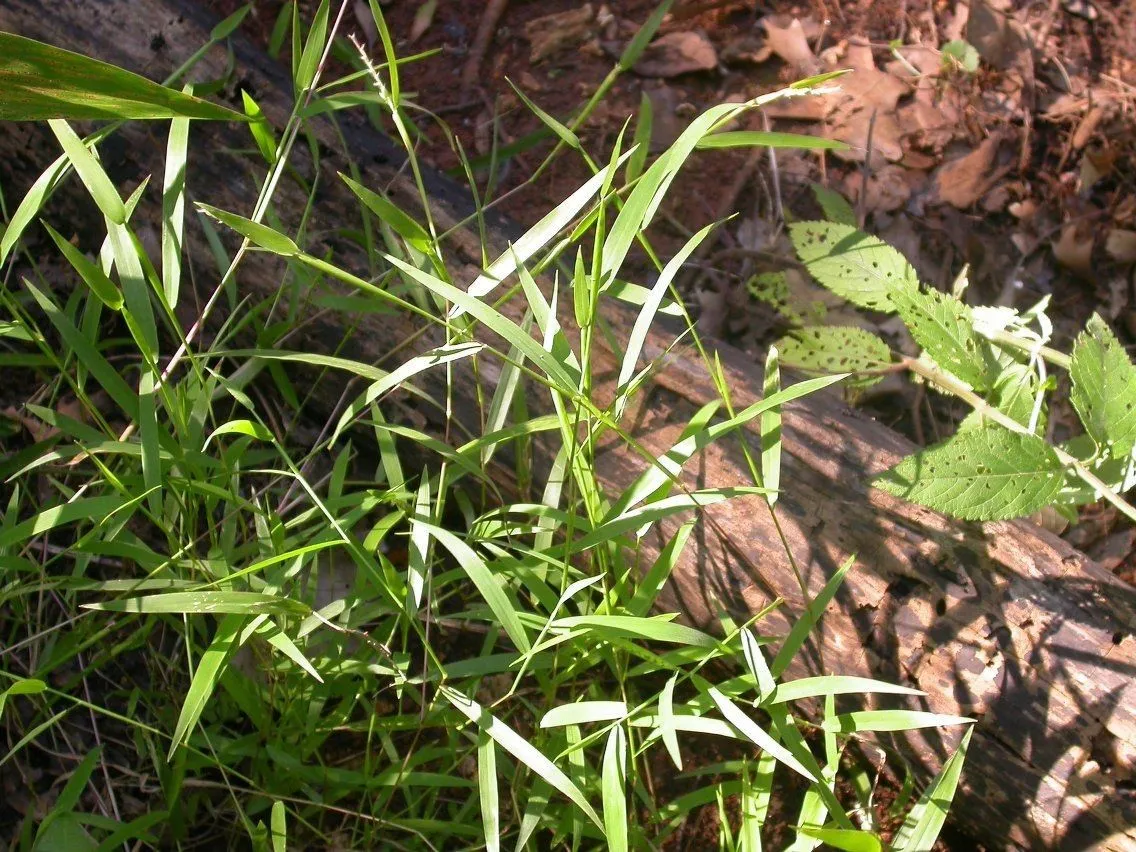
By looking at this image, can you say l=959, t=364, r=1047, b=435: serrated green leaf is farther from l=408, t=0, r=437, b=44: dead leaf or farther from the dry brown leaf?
l=408, t=0, r=437, b=44: dead leaf

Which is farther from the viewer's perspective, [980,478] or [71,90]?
[980,478]

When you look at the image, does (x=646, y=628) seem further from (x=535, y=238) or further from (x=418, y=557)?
(x=535, y=238)

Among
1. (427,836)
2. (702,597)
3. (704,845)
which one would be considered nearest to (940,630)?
(702,597)

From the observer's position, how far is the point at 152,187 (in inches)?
69.0

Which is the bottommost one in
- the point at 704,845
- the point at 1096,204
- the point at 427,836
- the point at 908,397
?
the point at 704,845

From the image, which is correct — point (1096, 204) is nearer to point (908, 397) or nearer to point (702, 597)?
point (908, 397)

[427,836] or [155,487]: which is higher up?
[155,487]

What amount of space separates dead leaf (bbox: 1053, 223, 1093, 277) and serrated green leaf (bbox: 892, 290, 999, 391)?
115cm

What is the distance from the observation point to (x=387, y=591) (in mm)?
1275

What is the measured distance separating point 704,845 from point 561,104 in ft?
6.10

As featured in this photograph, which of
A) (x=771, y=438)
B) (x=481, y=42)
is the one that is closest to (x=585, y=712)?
(x=771, y=438)

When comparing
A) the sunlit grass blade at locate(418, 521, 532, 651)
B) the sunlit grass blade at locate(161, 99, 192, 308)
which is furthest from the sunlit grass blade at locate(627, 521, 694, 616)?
the sunlit grass blade at locate(161, 99, 192, 308)

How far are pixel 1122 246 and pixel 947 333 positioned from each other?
1.31 meters

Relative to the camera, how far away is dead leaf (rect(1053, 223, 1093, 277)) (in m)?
2.42
